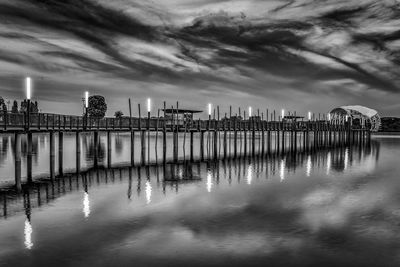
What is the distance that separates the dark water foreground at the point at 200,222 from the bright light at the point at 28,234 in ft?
0.22

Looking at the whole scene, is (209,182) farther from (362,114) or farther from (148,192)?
(362,114)

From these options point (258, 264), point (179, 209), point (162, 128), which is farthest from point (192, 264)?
point (162, 128)

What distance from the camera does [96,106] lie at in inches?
6137

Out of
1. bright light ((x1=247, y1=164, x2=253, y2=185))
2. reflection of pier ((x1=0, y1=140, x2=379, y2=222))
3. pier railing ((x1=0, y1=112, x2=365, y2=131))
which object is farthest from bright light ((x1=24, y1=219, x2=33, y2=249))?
bright light ((x1=247, y1=164, x2=253, y2=185))

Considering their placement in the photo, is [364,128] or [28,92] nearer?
[28,92]

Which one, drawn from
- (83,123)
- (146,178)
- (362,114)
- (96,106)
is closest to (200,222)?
(146,178)

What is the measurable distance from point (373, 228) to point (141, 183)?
592 inches

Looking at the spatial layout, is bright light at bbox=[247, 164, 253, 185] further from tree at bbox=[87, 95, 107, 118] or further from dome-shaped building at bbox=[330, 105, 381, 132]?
tree at bbox=[87, 95, 107, 118]

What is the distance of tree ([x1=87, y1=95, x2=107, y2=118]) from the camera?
506 feet

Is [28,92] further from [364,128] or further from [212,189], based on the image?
[364,128]

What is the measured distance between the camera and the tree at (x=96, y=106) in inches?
6077

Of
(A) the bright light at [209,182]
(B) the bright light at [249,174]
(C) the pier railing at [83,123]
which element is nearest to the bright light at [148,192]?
(A) the bright light at [209,182]

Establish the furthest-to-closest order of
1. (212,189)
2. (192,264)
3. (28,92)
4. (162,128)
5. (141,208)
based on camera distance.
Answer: (162,128) < (212,189) < (28,92) < (141,208) < (192,264)

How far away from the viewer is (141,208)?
18.3 m
